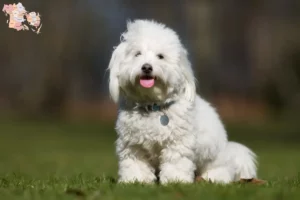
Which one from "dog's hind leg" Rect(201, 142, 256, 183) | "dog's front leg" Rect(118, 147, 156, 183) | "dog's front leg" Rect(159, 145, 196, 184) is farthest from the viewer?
"dog's hind leg" Rect(201, 142, 256, 183)

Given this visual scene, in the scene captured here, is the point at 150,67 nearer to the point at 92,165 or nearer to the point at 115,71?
the point at 115,71

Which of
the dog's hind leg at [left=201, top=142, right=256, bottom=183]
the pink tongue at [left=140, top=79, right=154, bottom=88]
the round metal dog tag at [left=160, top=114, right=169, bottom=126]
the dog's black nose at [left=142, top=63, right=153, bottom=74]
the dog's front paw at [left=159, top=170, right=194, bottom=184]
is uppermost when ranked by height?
the dog's black nose at [left=142, top=63, right=153, bottom=74]

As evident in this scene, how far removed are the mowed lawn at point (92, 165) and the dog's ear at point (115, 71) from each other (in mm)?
923

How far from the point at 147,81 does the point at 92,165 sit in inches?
265

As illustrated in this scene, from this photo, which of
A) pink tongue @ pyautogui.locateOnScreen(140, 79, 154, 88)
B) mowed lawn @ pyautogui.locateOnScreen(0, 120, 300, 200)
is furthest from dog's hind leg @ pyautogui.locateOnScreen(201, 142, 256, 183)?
pink tongue @ pyautogui.locateOnScreen(140, 79, 154, 88)

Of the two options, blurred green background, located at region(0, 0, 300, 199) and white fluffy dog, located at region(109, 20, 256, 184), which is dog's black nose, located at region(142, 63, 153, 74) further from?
blurred green background, located at region(0, 0, 300, 199)

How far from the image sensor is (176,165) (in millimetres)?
8000

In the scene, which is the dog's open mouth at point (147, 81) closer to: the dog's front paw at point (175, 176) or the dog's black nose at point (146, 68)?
the dog's black nose at point (146, 68)

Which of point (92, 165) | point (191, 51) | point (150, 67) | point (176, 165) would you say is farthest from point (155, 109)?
point (191, 51)

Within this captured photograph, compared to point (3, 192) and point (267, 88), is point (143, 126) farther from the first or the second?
point (267, 88)

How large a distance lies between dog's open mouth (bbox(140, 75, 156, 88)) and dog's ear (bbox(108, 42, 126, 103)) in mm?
360

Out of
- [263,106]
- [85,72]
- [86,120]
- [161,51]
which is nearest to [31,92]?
[85,72]

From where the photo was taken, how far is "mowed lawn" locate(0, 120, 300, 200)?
666cm

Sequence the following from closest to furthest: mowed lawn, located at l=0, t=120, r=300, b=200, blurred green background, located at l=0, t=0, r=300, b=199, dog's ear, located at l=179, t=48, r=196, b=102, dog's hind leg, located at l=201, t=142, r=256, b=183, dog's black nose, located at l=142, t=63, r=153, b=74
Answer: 1. mowed lawn, located at l=0, t=120, r=300, b=200
2. dog's black nose, located at l=142, t=63, r=153, b=74
3. dog's ear, located at l=179, t=48, r=196, b=102
4. dog's hind leg, located at l=201, t=142, r=256, b=183
5. blurred green background, located at l=0, t=0, r=300, b=199
